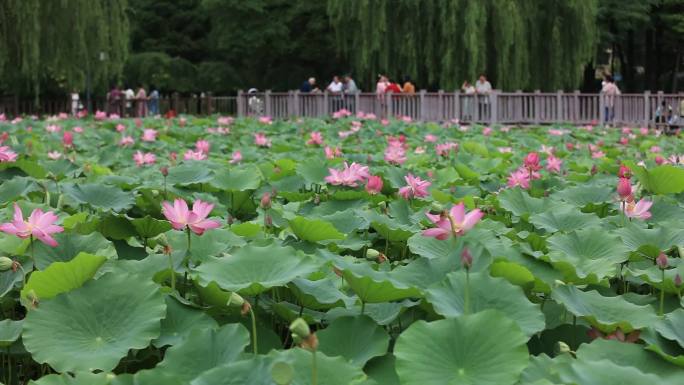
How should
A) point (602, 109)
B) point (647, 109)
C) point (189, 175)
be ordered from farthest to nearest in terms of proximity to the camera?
point (602, 109)
point (647, 109)
point (189, 175)

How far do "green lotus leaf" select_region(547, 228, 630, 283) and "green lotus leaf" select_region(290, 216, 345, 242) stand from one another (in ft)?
1.52

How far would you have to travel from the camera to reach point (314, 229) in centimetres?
189

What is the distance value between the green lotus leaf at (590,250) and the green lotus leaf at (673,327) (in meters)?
0.37

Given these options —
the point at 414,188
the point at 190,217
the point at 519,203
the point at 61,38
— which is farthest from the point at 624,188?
the point at 61,38

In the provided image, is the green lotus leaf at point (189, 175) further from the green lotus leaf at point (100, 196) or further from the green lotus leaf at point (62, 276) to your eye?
the green lotus leaf at point (62, 276)

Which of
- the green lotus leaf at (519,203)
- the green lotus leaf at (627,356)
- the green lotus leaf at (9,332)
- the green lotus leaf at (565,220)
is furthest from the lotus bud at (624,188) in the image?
the green lotus leaf at (9,332)

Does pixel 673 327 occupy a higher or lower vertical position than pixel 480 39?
lower

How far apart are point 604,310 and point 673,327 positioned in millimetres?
144

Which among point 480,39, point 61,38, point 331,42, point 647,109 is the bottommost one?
point 647,109

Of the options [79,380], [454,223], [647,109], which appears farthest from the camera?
[647,109]

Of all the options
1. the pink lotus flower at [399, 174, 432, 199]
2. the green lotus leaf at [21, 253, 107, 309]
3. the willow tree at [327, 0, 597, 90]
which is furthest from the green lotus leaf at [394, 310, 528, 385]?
the willow tree at [327, 0, 597, 90]

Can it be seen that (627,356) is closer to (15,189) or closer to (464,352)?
(464,352)

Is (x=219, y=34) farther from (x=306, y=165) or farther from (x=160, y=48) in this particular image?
(x=306, y=165)

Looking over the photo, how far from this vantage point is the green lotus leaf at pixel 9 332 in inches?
52.1
